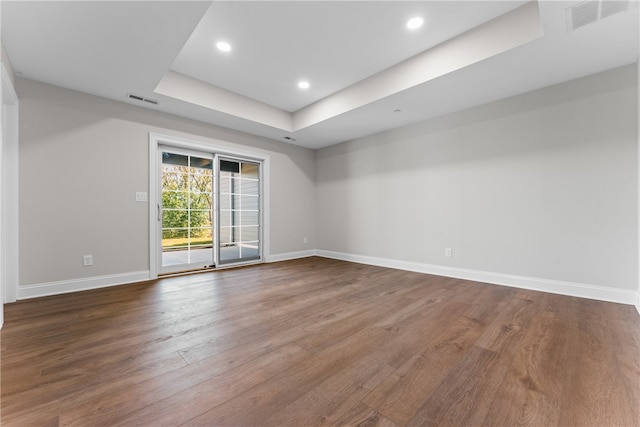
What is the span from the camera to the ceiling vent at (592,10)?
1.83 m

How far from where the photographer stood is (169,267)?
3873 mm

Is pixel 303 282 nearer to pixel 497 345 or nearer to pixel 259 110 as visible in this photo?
pixel 497 345

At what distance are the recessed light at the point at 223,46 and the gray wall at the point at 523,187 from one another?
2884mm

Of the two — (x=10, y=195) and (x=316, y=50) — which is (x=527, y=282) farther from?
(x=10, y=195)

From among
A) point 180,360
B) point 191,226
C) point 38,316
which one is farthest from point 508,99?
point 38,316

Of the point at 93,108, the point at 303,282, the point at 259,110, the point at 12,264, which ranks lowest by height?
the point at 303,282

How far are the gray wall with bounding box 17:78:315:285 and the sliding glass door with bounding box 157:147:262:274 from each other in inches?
13.4

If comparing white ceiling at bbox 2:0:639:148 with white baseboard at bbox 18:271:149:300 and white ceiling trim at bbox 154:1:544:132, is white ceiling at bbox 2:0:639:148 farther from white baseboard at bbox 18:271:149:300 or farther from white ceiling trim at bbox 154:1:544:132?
white baseboard at bbox 18:271:149:300

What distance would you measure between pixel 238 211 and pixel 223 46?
8.92 ft

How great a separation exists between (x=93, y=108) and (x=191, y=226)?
196cm

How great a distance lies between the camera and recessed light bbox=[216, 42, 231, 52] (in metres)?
2.70

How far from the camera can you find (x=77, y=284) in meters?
3.05

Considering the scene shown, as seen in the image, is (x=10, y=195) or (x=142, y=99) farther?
(x=142, y=99)

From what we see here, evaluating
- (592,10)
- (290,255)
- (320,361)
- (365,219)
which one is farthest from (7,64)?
(592,10)
